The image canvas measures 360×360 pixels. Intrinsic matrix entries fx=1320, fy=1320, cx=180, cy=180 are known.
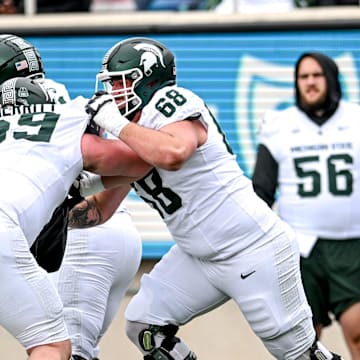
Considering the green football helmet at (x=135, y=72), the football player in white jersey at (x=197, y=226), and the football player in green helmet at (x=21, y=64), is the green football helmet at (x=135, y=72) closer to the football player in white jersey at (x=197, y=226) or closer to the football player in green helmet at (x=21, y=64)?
the football player in white jersey at (x=197, y=226)

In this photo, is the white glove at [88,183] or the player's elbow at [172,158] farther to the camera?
the white glove at [88,183]

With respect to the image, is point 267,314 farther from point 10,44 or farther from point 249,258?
point 10,44

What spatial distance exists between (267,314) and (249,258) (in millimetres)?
261

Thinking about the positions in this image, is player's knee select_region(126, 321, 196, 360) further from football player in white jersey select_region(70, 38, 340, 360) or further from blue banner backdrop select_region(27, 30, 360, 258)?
blue banner backdrop select_region(27, 30, 360, 258)

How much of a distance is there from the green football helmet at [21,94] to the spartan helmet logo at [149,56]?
1.44 ft

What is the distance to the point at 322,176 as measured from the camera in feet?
Answer: 23.6

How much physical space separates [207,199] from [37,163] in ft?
2.80

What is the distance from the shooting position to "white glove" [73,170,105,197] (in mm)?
5734

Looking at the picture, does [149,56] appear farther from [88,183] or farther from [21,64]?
[21,64]

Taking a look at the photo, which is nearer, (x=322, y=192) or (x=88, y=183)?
(x=88, y=183)

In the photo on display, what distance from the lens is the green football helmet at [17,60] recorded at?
615cm

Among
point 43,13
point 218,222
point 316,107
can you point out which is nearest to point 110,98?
point 218,222

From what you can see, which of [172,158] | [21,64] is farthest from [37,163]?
[21,64]

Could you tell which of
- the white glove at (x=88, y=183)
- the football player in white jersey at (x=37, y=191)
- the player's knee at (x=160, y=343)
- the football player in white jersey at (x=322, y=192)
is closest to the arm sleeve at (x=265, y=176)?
the football player in white jersey at (x=322, y=192)
